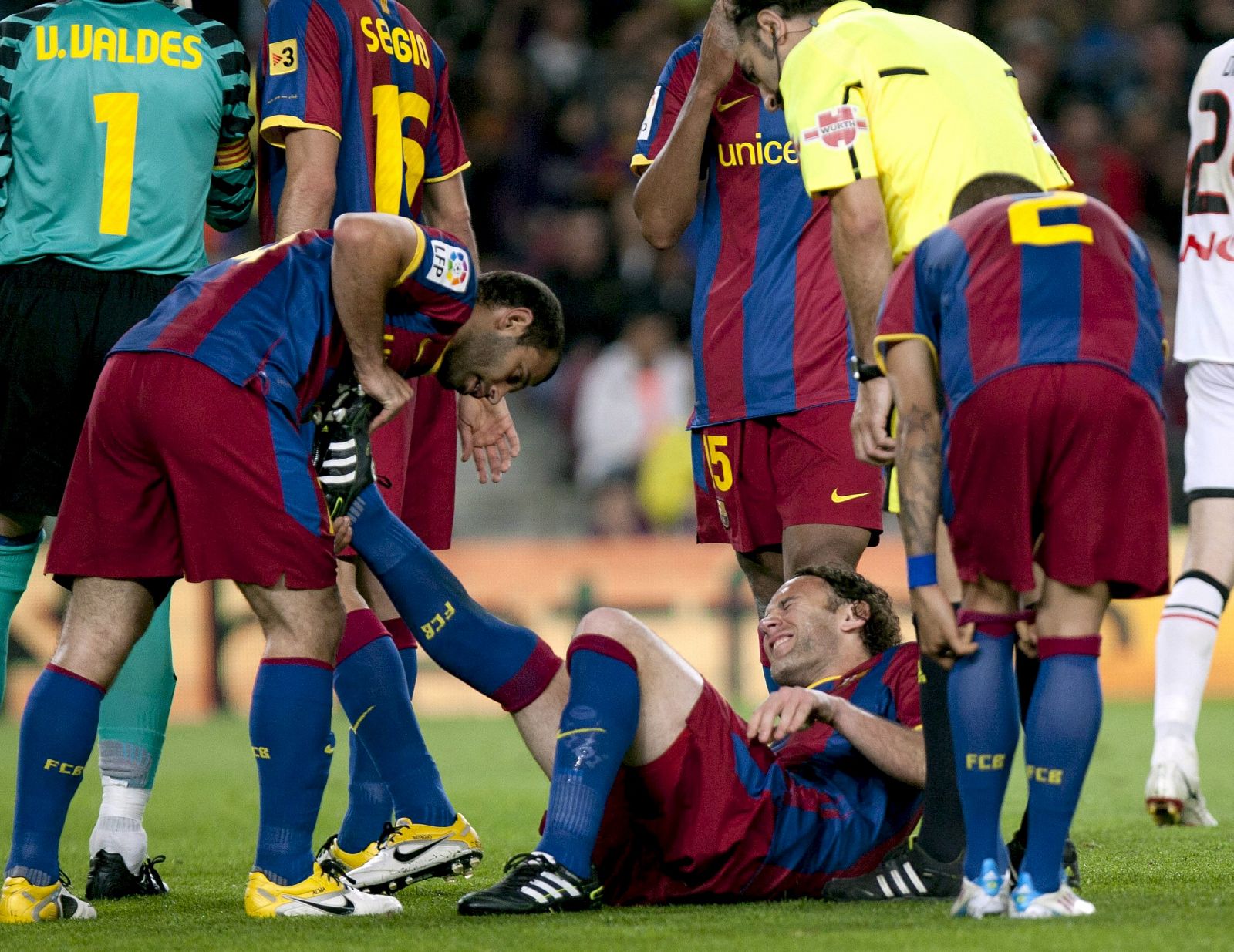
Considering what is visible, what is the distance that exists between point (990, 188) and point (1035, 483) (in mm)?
826

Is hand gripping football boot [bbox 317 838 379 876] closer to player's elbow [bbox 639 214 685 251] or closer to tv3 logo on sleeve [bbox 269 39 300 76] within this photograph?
player's elbow [bbox 639 214 685 251]

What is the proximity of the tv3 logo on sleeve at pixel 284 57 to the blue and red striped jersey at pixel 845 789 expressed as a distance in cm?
234

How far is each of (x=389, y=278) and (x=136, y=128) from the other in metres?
1.22

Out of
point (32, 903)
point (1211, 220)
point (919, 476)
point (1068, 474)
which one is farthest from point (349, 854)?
point (1211, 220)

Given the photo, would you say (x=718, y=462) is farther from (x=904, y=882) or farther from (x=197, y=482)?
(x=197, y=482)

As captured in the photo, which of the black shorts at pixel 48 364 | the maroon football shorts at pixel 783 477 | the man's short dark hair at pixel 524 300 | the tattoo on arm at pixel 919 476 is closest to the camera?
the tattoo on arm at pixel 919 476

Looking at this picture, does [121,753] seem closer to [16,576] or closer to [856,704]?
[16,576]

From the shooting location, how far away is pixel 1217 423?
543cm

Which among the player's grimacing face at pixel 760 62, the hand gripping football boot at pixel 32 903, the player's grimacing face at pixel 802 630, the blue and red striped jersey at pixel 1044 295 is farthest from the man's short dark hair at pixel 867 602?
the hand gripping football boot at pixel 32 903

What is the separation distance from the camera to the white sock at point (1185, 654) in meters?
5.14

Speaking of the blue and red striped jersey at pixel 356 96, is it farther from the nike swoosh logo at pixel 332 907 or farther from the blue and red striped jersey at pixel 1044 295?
the blue and red striped jersey at pixel 1044 295

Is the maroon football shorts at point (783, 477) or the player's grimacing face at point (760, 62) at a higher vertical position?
the player's grimacing face at point (760, 62)

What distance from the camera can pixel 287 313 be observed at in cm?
411

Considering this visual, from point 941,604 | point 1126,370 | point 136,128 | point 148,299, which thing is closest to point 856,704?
point 941,604
